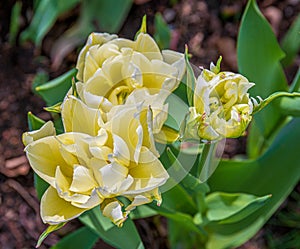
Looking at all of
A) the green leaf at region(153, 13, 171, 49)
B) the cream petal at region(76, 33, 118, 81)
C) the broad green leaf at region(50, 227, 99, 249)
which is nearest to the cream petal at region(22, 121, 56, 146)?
the cream petal at region(76, 33, 118, 81)

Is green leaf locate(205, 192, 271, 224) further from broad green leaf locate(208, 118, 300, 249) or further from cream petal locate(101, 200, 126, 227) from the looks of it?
cream petal locate(101, 200, 126, 227)

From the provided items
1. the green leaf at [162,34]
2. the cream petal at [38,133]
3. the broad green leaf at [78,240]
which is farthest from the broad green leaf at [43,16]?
the cream petal at [38,133]

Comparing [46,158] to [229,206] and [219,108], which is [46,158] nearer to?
[219,108]

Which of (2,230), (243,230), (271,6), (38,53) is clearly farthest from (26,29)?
(243,230)

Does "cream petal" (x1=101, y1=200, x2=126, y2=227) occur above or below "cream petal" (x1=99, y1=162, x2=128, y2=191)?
below

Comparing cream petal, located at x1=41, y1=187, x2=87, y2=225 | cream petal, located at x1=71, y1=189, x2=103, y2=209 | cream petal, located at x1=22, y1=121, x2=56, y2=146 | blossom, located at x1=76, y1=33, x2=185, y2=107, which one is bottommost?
cream petal, located at x1=41, y1=187, x2=87, y2=225
